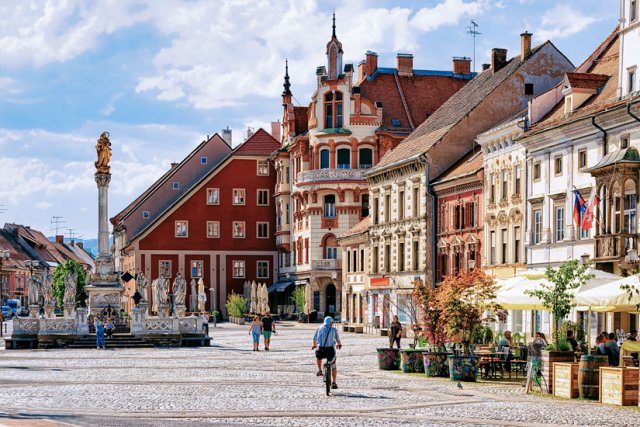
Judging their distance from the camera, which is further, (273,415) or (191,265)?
(191,265)

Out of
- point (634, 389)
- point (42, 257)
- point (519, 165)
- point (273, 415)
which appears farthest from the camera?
point (42, 257)

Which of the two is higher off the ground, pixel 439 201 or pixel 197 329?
pixel 439 201

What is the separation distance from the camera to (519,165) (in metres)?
54.6

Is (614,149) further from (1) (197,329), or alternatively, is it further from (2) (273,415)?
(2) (273,415)

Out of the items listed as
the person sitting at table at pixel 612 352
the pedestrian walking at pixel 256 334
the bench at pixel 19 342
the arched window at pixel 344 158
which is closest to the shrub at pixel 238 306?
the arched window at pixel 344 158

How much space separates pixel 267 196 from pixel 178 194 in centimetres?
1222

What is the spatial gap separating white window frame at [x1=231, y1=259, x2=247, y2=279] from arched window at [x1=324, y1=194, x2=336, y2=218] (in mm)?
16413

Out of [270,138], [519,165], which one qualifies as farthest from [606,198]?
[270,138]

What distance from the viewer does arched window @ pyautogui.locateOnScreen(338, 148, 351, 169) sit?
9094 cm

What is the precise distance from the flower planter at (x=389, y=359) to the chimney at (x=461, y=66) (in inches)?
2482

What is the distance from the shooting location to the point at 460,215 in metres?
63.4

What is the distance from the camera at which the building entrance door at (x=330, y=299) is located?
9388 cm

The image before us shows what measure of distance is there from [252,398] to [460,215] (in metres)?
37.7

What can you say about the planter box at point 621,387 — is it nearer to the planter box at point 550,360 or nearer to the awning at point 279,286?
the planter box at point 550,360
